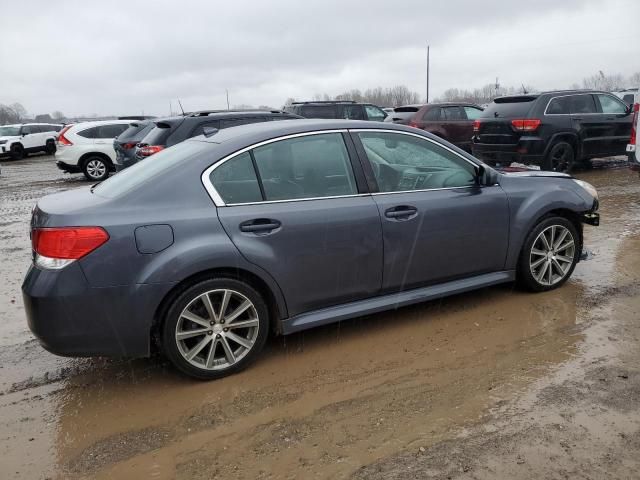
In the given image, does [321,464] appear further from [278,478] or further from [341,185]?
[341,185]

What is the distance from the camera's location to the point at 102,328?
316 cm

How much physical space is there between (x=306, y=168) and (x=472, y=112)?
11.9m

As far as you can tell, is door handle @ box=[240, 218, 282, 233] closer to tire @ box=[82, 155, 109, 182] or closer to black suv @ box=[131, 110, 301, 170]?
black suv @ box=[131, 110, 301, 170]

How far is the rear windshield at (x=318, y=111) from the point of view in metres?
14.7

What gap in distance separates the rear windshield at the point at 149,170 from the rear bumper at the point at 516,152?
7.81 metres

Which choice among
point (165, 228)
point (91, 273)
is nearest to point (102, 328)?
point (91, 273)

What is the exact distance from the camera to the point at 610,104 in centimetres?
1112

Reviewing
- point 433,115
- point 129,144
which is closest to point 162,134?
point 129,144

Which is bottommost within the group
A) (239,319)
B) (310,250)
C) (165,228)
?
(239,319)

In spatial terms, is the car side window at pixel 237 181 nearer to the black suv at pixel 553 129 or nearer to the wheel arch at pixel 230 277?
the wheel arch at pixel 230 277

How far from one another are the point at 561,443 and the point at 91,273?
269 cm

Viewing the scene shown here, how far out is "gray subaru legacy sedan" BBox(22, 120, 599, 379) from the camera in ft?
10.3

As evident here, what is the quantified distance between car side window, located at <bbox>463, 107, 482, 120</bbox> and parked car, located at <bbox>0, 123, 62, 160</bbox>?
68.9ft

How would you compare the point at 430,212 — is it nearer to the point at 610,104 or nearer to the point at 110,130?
the point at 610,104
